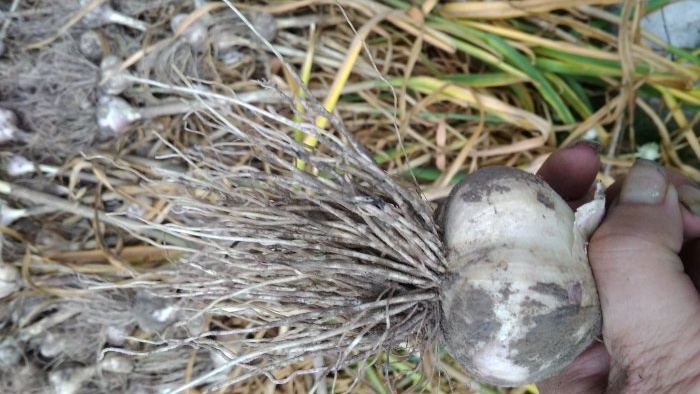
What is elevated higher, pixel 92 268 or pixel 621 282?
pixel 621 282

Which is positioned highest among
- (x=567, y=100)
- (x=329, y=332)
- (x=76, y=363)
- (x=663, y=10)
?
(x=663, y=10)

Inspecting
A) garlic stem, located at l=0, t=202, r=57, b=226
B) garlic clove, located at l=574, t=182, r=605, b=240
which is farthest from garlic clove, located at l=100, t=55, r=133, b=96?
garlic clove, located at l=574, t=182, r=605, b=240

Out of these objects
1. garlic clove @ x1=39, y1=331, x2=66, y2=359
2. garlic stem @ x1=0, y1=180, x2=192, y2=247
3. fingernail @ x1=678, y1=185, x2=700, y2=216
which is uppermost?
fingernail @ x1=678, y1=185, x2=700, y2=216

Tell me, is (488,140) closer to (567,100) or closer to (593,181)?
(567,100)

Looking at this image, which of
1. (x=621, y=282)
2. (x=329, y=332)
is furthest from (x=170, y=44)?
(x=621, y=282)

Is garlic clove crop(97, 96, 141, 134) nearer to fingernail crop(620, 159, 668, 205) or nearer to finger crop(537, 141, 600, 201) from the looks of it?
finger crop(537, 141, 600, 201)

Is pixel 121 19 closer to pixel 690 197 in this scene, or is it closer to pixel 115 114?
pixel 115 114

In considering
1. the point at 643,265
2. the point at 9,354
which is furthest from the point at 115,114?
the point at 643,265
